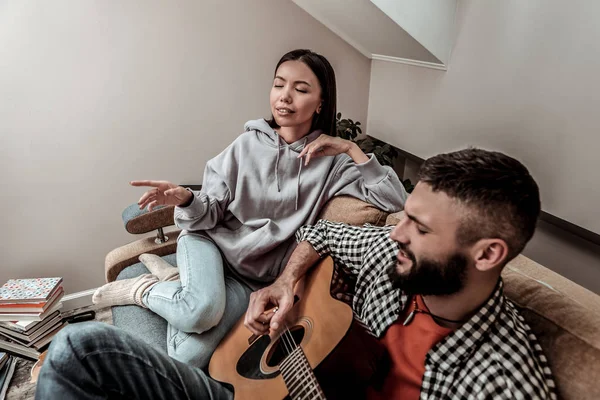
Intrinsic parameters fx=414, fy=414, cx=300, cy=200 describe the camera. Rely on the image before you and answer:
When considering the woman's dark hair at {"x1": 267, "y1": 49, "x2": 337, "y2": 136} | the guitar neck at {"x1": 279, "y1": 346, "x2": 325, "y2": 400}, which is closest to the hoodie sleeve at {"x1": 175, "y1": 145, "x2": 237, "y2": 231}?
the woman's dark hair at {"x1": 267, "y1": 49, "x2": 337, "y2": 136}

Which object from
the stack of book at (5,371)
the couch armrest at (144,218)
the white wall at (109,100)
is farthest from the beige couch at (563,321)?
the stack of book at (5,371)

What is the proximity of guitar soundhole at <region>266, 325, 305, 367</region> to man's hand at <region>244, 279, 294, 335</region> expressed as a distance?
37mm

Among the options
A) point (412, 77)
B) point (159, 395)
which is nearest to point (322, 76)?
point (412, 77)

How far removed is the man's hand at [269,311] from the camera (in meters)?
1.04

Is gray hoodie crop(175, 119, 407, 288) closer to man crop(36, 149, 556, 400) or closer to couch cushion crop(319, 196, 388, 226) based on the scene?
couch cushion crop(319, 196, 388, 226)

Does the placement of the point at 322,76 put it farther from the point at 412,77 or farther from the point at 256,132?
the point at 412,77

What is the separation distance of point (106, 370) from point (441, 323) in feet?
2.35

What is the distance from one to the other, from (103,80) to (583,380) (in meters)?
2.02

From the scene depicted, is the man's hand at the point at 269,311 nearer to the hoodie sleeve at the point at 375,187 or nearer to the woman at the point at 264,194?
the woman at the point at 264,194

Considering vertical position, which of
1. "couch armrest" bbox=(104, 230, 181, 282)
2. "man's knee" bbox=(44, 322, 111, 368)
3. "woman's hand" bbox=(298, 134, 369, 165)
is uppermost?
"woman's hand" bbox=(298, 134, 369, 165)

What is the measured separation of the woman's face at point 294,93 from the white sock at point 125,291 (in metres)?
0.73

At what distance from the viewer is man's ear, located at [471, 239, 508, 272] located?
0.72 meters

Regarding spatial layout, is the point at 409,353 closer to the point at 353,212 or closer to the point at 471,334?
the point at 471,334

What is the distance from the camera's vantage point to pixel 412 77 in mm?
1941
